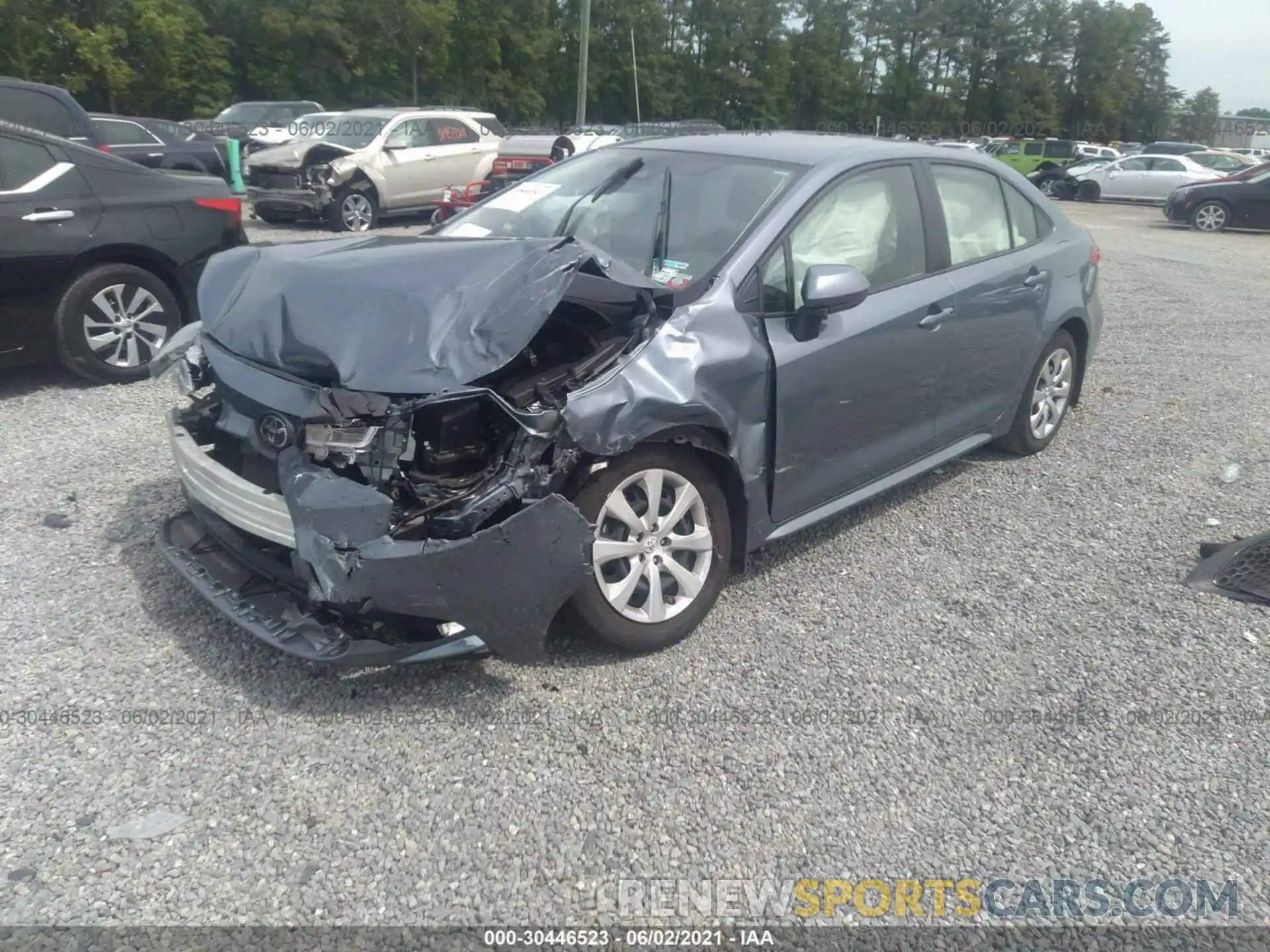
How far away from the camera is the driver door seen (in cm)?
375

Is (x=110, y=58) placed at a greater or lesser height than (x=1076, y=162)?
greater

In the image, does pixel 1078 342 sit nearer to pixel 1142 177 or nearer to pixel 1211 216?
pixel 1211 216

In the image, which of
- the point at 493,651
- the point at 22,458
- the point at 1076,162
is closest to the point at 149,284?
the point at 22,458

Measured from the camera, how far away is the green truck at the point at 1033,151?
34031mm

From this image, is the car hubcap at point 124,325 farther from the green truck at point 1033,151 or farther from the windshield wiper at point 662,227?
the green truck at point 1033,151

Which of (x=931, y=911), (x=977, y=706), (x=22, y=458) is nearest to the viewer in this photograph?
(x=931, y=911)

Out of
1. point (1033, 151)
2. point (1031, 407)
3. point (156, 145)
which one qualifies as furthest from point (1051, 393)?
point (1033, 151)

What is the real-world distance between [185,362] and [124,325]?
111 inches

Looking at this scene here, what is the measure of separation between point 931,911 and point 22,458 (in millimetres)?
4772

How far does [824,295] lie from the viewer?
359cm

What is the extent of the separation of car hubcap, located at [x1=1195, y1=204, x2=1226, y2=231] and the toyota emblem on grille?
21064 millimetres

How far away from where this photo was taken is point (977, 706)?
10.8 feet

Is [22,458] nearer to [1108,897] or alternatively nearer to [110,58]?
[1108,897]

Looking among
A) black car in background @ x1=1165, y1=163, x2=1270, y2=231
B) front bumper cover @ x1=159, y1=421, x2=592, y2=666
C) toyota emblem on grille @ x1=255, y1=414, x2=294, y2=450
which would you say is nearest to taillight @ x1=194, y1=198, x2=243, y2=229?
toyota emblem on grille @ x1=255, y1=414, x2=294, y2=450
